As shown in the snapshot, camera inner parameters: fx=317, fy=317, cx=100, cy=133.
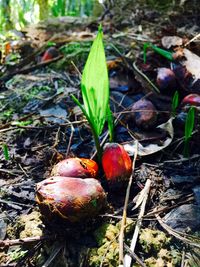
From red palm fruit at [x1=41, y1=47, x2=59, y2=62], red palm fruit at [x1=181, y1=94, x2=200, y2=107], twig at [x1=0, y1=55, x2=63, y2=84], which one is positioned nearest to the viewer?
red palm fruit at [x1=181, y1=94, x2=200, y2=107]

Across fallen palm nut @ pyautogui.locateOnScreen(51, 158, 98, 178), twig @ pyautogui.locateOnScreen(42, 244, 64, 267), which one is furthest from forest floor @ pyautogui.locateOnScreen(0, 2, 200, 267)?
fallen palm nut @ pyautogui.locateOnScreen(51, 158, 98, 178)

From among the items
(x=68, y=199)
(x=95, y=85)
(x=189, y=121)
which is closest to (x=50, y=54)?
(x=95, y=85)

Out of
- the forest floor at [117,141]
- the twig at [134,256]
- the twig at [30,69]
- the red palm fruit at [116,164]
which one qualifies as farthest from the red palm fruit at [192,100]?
the twig at [30,69]

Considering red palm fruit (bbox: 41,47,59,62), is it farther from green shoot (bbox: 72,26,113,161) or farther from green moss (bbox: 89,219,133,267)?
green moss (bbox: 89,219,133,267)

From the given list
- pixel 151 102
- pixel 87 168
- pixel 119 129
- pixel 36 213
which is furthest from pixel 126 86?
pixel 36 213

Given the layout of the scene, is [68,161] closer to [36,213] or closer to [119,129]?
[36,213]
